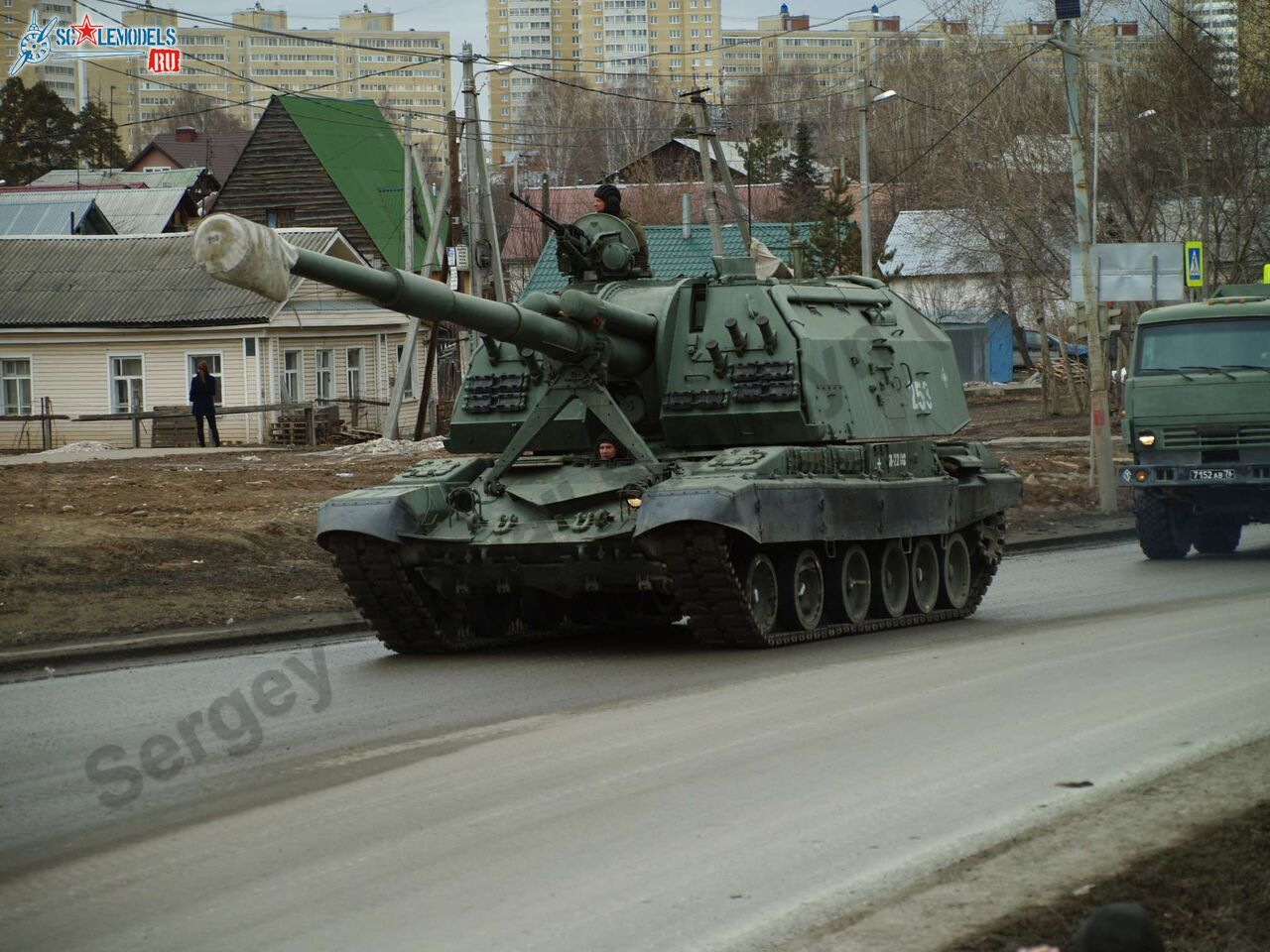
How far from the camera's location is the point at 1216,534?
808 inches

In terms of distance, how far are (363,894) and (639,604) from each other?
26.0 feet

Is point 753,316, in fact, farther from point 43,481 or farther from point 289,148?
point 289,148

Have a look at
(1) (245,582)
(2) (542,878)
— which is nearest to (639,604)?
(1) (245,582)

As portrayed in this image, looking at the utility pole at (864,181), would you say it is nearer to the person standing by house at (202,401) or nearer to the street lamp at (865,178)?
the street lamp at (865,178)

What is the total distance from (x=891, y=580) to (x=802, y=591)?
1.64 metres

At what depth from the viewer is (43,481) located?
76.1ft

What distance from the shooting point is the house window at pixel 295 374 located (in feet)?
131

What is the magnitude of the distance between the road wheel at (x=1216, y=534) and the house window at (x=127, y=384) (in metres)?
25.2

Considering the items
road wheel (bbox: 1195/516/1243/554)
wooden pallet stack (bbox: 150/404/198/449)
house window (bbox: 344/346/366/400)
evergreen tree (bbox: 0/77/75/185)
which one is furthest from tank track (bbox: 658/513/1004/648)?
evergreen tree (bbox: 0/77/75/185)

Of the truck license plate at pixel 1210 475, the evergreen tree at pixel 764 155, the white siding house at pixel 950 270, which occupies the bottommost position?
the truck license plate at pixel 1210 475

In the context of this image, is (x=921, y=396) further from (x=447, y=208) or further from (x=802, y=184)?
(x=802, y=184)

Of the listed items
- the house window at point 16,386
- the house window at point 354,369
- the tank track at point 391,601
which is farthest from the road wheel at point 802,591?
the house window at point 16,386

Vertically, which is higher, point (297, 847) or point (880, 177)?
point (880, 177)

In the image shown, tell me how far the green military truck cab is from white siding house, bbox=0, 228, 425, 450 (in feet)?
73.0
